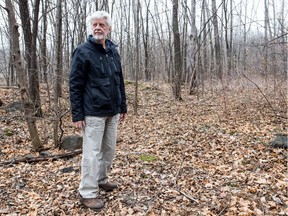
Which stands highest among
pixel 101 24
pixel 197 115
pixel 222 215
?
pixel 101 24

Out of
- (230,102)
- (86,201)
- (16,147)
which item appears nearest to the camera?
(86,201)

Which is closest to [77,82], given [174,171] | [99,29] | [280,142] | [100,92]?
[100,92]

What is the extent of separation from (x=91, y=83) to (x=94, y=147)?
2.35 ft

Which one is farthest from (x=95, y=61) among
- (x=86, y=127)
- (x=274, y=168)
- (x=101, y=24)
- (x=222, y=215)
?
(x=274, y=168)

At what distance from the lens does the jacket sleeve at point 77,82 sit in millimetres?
3113

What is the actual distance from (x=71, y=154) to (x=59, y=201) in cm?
192

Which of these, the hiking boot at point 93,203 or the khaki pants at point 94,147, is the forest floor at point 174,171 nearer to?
the hiking boot at point 93,203

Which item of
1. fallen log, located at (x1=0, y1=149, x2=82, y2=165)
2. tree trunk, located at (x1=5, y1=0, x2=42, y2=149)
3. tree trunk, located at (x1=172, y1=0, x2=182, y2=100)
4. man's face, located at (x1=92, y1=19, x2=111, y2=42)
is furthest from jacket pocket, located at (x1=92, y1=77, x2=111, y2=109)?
tree trunk, located at (x1=172, y1=0, x2=182, y2=100)

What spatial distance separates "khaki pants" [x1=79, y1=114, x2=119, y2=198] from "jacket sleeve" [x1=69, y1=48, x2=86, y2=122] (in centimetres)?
12

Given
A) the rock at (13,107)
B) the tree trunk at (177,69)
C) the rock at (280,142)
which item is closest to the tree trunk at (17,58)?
the rock at (13,107)

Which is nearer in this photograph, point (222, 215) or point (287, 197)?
point (222, 215)

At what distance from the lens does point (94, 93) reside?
3111 millimetres

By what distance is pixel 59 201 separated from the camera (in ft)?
11.6

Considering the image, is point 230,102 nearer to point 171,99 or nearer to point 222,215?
point 171,99
